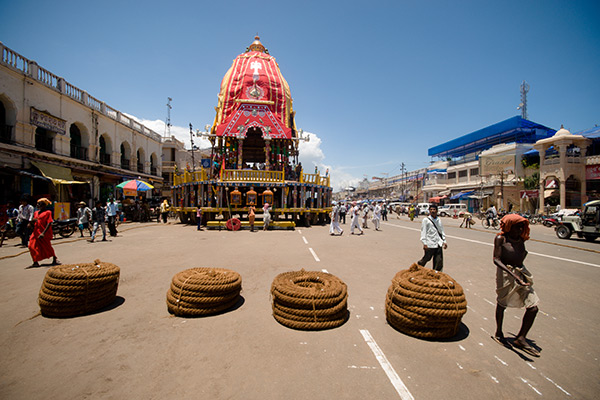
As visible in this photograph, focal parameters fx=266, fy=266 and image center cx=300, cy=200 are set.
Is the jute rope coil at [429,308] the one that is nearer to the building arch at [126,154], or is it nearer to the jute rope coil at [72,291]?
the jute rope coil at [72,291]

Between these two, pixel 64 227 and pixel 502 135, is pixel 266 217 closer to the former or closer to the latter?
pixel 64 227

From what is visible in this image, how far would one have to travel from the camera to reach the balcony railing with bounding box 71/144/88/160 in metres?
18.0

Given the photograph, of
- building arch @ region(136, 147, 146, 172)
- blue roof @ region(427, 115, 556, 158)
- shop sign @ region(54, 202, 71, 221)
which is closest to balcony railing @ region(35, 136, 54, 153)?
shop sign @ region(54, 202, 71, 221)

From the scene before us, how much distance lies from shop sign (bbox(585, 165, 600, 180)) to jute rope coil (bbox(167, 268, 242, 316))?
114 ft

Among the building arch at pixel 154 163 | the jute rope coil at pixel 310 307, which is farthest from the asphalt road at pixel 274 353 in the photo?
the building arch at pixel 154 163

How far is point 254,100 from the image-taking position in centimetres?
1953

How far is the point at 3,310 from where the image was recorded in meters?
4.14

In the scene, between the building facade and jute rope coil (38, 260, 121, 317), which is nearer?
jute rope coil (38, 260, 121, 317)

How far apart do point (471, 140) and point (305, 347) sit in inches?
2078

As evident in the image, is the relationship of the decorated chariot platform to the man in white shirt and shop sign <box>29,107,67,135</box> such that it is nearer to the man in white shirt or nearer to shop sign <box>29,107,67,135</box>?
shop sign <box>29,107,67,135</box>

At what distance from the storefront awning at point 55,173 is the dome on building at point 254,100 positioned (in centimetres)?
918

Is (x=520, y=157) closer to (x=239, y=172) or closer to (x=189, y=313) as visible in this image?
(x=239, y=172)

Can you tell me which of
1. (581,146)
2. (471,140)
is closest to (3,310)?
(581,146)

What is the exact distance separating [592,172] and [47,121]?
42.6 meters
